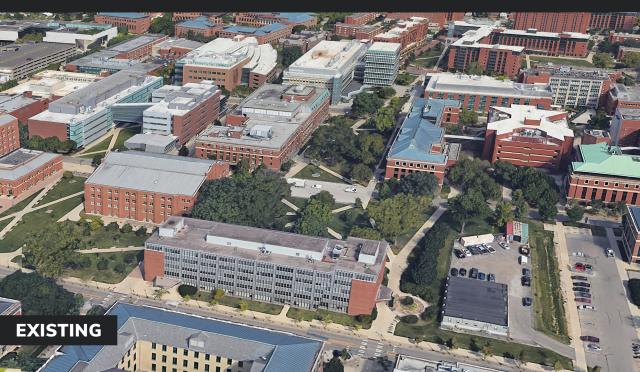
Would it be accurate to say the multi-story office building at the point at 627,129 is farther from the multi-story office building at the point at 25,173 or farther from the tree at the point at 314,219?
the multi-story office building at the point at 25,173

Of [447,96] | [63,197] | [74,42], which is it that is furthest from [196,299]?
[74,42]

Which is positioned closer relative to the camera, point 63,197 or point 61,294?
point 61,294

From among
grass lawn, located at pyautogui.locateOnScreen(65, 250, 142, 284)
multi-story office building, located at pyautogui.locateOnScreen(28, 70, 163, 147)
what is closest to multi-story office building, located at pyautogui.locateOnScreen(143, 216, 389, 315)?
grass lawn, located at pyautogui.locateOnScreen(65, 250, 142, 284)

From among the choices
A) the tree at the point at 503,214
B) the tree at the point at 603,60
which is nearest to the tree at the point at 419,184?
the tree at the point at 503,214

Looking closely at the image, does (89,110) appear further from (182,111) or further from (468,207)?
(468,207)

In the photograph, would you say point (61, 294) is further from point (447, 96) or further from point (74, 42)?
point (74, 42)

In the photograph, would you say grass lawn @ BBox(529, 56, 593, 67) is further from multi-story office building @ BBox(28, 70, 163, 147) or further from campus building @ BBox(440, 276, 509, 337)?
campus building @ BBox(440, 276, 509, 337)
